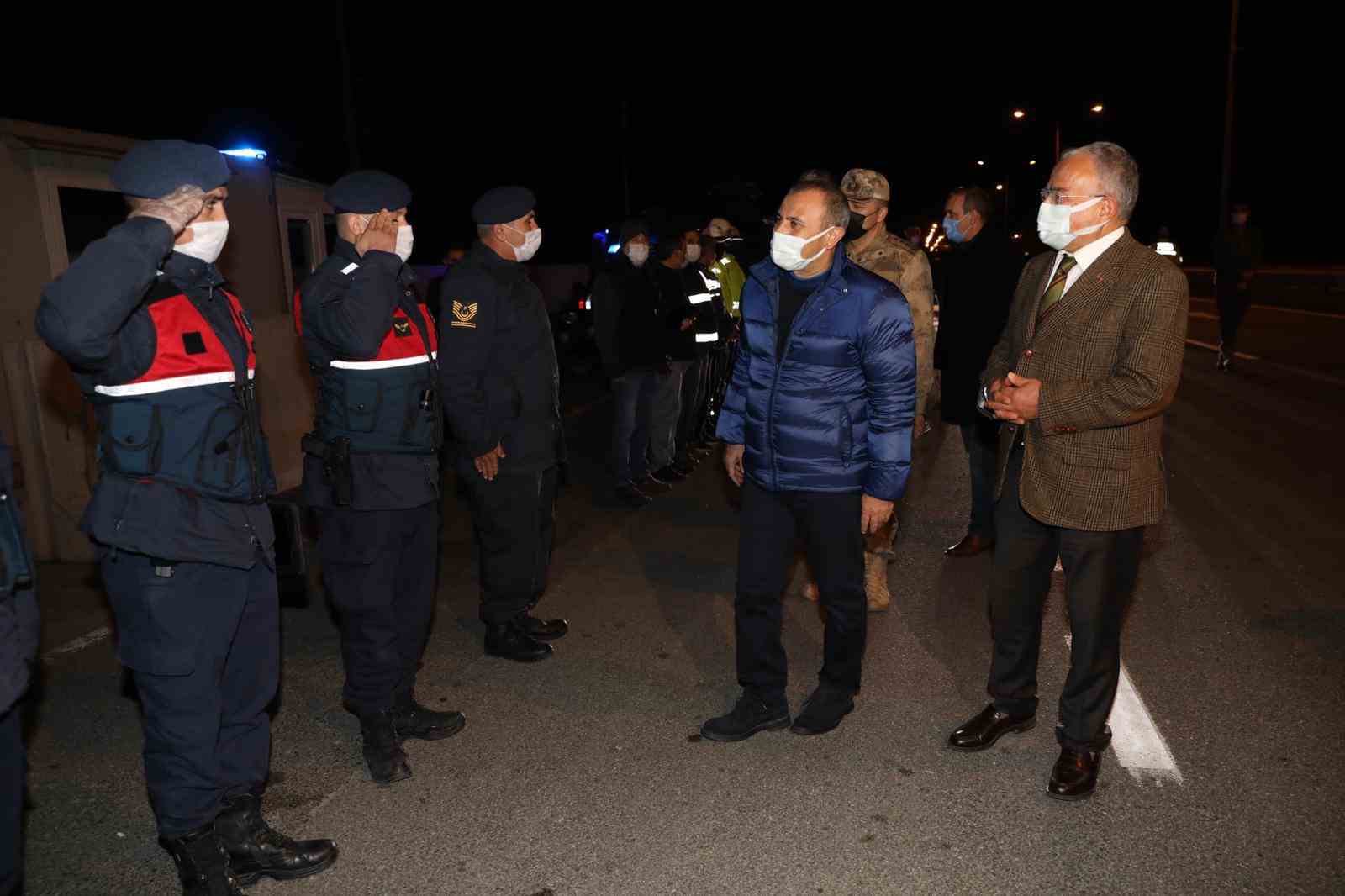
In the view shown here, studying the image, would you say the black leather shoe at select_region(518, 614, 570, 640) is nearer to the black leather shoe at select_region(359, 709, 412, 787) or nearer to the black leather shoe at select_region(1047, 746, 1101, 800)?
the black leather shoe at select_region(359, 709, 412, 787)

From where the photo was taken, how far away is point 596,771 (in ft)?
12.8

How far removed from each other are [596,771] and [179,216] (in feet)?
7.77

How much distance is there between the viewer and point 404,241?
394 cm

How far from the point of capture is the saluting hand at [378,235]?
3.73 meters

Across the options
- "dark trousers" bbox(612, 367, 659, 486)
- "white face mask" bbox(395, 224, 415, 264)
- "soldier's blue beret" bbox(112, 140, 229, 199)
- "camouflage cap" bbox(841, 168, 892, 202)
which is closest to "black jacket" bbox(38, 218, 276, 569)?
"soldier's blue beret" bbox(112, 140, 229, 199)

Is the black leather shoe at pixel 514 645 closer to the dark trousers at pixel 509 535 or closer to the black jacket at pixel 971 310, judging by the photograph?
the dark trousers at pixel 509 535

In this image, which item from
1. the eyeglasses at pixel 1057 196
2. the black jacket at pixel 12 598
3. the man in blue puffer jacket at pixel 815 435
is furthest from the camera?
the man in blue puffer jacket at pixel 815 435

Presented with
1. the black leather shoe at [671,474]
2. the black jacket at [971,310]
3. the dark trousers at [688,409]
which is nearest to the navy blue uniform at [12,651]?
the black jacket at [971,310]

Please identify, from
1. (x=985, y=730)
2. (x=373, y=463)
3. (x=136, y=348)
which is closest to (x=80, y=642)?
(x=373, y=463)

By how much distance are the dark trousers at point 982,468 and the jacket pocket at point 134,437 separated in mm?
4544

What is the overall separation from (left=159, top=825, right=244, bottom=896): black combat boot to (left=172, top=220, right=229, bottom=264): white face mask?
66.6 inches

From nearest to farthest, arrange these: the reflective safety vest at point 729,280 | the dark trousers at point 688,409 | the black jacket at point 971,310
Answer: the black jacket at point 971,310, the dark trousers at point 688,409, the reflective safety vest at point 729,280

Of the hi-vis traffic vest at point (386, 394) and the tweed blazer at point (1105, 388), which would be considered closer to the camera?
the tweed blazer at point (1105, 388)

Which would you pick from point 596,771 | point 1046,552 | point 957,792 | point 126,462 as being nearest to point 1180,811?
point 957,792
